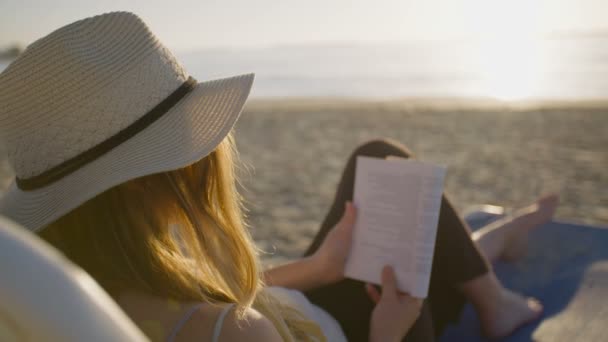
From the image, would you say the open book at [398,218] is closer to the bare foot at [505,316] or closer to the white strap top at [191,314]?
the bare foot at [505,316]

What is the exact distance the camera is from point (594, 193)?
15.4ft

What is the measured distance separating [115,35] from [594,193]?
445 cm

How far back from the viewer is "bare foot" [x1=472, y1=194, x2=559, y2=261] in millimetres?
2559

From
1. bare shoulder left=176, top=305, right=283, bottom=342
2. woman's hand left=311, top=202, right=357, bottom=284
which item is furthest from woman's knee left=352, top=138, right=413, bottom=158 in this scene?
bare shoulder left=176, top=305, right=283, bottom=342

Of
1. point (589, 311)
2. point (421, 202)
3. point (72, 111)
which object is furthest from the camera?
point (589, 311)

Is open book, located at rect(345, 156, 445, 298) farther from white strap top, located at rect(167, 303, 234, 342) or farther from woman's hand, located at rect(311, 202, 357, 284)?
white strap top, located at rect(167, 303, 234, 342)

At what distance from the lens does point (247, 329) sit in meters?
1.02

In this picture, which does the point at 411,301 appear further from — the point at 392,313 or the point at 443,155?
the point at 443,155

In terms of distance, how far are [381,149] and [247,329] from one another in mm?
1048

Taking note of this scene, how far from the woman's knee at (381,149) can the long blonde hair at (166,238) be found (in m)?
0.83

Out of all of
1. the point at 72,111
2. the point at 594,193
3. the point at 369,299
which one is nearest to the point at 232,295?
the point at 72,111

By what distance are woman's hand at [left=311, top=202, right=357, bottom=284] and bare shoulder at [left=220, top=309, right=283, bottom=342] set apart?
2.38 ft

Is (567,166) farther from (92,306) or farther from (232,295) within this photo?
(92,306)

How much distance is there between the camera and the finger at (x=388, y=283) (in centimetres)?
161
